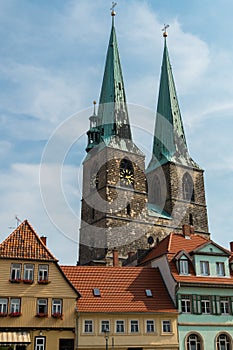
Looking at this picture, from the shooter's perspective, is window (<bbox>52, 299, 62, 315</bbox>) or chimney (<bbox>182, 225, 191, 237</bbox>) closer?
window (<bbox>52, 299, 62, 315</bbox>)

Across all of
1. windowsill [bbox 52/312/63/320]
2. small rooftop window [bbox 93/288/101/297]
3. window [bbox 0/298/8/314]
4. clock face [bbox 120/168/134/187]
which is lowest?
windowsill [bbox 52/312/63/320]

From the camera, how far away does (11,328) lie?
28844 mm

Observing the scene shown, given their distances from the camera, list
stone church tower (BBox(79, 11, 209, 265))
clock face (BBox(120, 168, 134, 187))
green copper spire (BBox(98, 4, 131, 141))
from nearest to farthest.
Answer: stone church tower (BBox(79, 11, 209, 265)), clock face (BBox(120, 168, 134, 187)), green copper spire (BBox(98, 4, 131, 141))

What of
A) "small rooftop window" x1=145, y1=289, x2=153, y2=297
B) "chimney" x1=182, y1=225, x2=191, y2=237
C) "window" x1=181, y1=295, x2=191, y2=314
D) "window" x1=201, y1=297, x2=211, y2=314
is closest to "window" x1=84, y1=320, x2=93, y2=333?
"small rooftop window" x1=145, y1=289, x2=153, y2=297

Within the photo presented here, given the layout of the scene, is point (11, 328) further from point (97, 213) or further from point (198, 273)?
point (97, 213)

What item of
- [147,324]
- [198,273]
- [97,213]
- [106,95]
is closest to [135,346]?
[147,324]

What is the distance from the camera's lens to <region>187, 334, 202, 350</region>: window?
32.0m

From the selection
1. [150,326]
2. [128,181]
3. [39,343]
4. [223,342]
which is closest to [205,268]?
[223,342]

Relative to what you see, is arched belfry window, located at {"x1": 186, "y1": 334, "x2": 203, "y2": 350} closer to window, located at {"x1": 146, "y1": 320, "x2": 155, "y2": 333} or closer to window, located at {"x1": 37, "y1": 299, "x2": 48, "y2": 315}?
window, located at {"x1": 146, "y1": 320, "x2": 155, "y2": 333}

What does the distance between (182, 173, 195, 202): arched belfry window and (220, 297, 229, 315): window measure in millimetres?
33071

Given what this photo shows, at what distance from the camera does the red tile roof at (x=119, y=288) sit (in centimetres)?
3148

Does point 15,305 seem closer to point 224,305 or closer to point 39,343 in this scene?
point 39,343

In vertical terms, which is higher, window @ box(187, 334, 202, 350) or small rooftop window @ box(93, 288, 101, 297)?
small rooftop window @ box(93, 288, 101, 297)

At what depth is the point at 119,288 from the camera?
1303 inches
